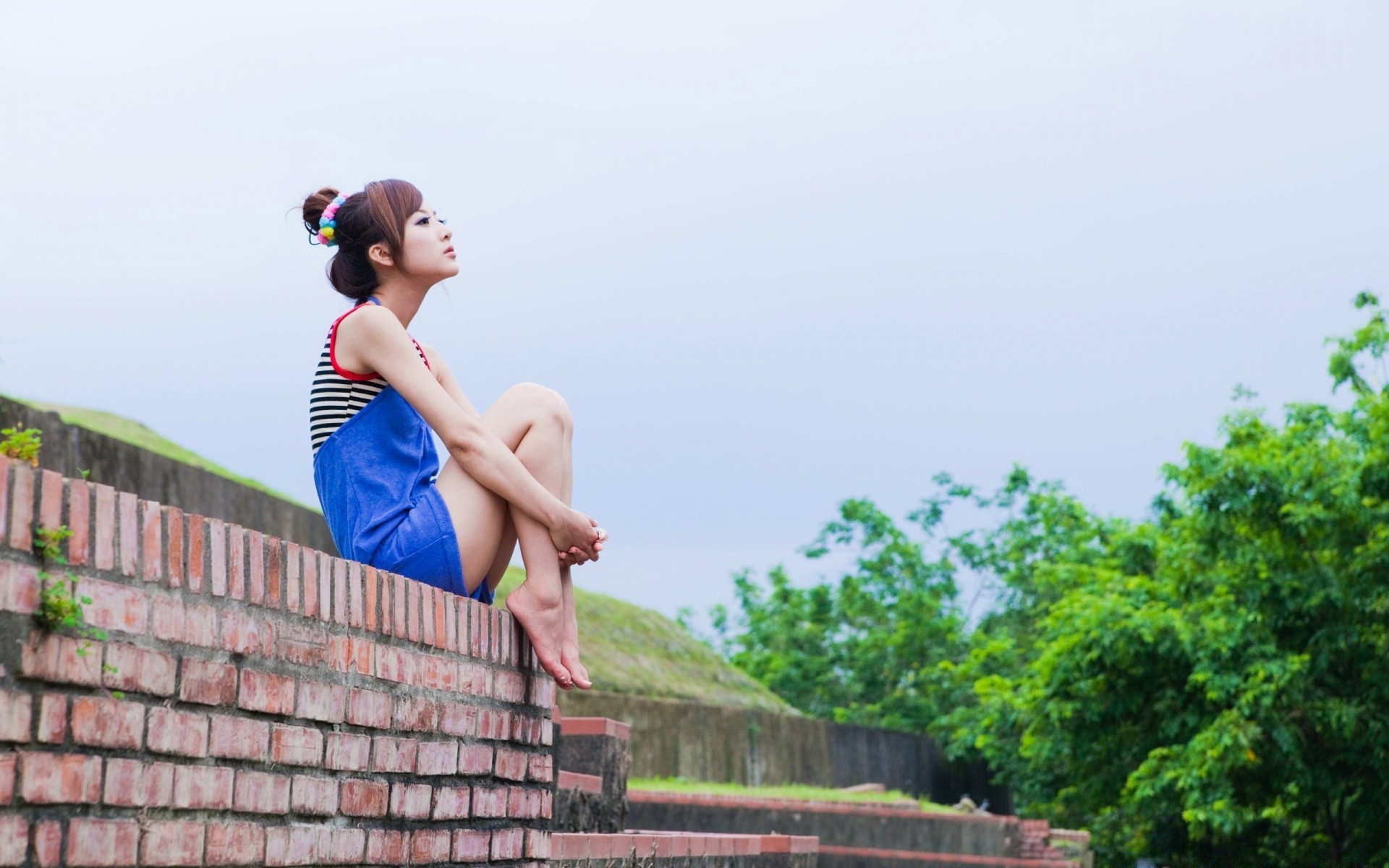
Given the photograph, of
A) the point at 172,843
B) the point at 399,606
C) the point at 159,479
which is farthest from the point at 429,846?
the point at 159,479

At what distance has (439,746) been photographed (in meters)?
3.62

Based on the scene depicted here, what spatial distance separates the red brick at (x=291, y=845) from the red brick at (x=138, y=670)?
0.45m

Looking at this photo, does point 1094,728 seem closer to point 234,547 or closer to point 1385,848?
point 1385,848

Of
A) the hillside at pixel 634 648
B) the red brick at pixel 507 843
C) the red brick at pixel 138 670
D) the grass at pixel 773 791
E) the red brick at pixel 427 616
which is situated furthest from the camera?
the hillside at pixel 634 648

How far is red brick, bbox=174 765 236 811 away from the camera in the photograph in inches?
102

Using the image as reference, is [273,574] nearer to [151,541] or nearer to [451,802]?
[151,541]

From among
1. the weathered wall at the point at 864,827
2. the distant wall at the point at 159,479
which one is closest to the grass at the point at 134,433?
the distant wall at the point at 159,479

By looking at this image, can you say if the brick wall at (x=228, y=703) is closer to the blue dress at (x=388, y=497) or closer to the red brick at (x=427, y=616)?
the red brick at (x=427, y=616)

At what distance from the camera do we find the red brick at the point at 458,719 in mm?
3648

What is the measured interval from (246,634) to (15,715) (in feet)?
2.00

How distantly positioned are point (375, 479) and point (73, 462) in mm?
5282

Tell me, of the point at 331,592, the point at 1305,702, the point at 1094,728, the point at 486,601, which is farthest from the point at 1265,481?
the point at 331,592

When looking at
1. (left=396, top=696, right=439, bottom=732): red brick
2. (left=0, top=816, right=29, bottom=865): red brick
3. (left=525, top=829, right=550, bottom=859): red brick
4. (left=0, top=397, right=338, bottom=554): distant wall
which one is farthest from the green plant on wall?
(left=0, top=397, right=338, bottom=554): distant wall

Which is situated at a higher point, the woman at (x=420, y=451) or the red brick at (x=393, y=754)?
the woman at (x=420, y=451)
